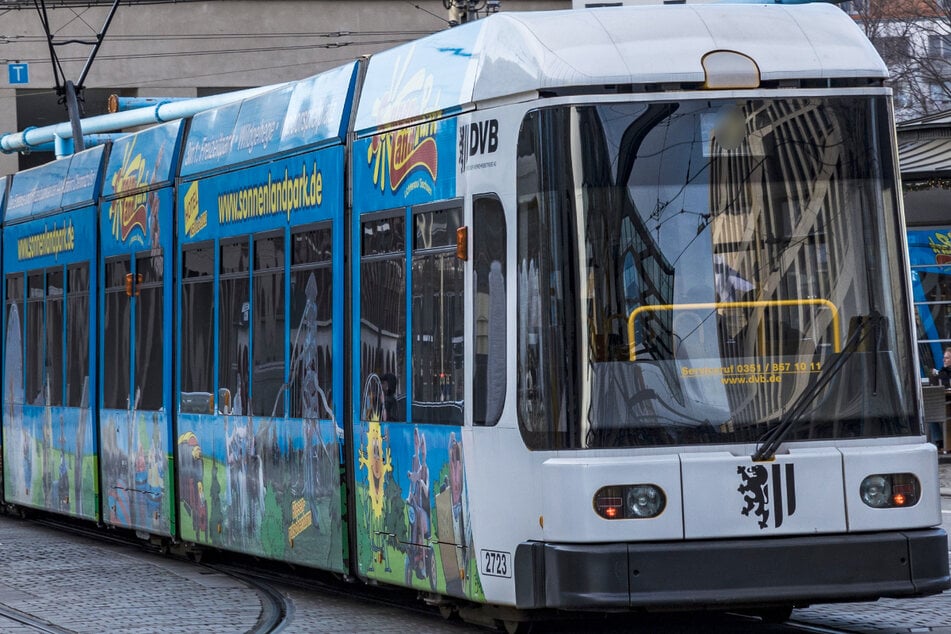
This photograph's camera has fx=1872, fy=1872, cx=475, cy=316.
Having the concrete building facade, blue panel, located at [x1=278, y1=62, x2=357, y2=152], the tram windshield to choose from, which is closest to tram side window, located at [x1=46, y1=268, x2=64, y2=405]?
blue panel, located at [x1=278, y1=62, x2=357, y2=152]

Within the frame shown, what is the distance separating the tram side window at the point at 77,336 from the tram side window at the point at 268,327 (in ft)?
13.0

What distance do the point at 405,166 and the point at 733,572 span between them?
2.80m

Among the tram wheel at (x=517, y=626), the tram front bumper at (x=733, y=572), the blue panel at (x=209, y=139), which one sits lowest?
the tram wheel at (x=517, y=626)

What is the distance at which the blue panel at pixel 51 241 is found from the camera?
14.9 metres

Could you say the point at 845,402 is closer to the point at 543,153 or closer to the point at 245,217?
the point at 543,153

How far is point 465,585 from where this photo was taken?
28.2 feet

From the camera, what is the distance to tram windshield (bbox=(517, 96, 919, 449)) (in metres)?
7.89

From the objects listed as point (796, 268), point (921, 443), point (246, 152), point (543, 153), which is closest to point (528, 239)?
point (543, 153)

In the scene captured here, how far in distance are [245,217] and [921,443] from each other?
15.9 feet

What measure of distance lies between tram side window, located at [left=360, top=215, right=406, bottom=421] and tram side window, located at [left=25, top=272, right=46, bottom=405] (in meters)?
7.01

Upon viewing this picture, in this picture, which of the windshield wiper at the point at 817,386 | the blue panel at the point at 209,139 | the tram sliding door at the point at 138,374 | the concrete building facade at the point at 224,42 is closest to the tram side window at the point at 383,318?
the windshield wiper at the point at 817,386

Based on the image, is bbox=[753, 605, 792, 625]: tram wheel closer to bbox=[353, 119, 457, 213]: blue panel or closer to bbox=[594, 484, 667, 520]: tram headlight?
bbox=[594, 484, 667, 520]: tram headlight

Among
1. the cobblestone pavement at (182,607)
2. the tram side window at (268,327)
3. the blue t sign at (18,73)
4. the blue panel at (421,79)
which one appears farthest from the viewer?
the blue t sign at (18,73)

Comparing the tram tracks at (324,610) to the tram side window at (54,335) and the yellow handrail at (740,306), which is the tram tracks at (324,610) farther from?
the tram side window at (54,335)
